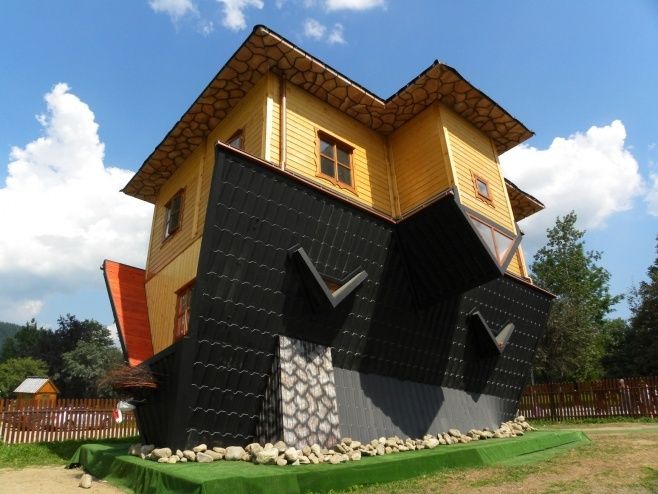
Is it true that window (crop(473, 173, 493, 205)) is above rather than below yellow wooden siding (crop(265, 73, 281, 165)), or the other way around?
below

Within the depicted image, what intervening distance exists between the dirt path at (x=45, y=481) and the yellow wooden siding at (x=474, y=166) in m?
8.55

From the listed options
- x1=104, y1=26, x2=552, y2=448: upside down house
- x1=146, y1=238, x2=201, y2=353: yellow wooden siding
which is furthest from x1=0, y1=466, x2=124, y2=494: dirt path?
x1=146, y1=238, x2=201, y2=353: yellow wooden siding

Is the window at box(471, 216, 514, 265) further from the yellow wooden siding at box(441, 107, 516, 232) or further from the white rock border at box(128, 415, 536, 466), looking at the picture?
the white rock border at box(128, 415, 536, 466)

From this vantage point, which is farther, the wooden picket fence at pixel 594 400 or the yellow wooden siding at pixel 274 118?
the wooden picket fence at pixel 594 400

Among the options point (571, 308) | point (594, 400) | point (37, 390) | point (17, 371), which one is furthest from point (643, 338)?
point (17, 371)

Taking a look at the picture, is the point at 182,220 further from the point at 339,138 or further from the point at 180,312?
the point at 339,138

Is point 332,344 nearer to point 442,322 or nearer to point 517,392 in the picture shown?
point 442,322

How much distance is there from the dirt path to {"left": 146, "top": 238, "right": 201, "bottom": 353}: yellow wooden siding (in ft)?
9.81

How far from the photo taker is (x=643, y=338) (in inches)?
1443

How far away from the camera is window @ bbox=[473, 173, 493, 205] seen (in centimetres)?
1079

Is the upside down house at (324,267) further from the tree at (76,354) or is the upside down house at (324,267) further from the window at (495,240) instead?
the tree at (76,354)

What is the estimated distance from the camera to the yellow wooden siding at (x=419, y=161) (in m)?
10.3

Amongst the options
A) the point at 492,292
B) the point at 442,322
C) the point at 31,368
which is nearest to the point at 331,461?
the point at 442,322

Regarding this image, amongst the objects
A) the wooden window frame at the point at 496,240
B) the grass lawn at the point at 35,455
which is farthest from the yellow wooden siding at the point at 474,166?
the grass lawn at the point at 35,455
